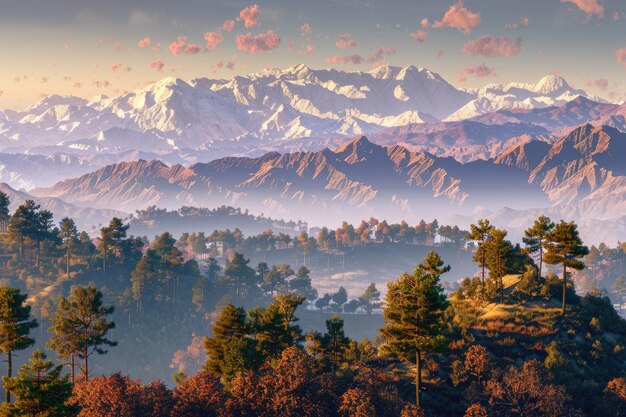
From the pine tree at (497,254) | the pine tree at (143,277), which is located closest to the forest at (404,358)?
the pine tree at (497,254)

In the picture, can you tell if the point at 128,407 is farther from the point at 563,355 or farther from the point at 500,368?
the point at 563,355

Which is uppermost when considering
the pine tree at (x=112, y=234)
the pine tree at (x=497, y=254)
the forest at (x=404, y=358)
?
the pine tree at (x=112, y=234)

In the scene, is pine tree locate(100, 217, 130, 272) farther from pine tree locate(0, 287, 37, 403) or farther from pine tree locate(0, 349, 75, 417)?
pine tree locate(0, 349, 75, 417)

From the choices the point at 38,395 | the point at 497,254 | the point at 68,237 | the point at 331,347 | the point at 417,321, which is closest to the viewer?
the point at 38,395

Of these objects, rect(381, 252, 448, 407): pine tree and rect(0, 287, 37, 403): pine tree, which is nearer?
rect(0, 287, 37, 403): pine tree

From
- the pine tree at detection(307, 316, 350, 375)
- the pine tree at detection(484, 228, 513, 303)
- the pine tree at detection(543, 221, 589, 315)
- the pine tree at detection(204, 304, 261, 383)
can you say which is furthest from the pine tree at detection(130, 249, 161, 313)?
the pine tree at detection(543, 221, 589, 315)

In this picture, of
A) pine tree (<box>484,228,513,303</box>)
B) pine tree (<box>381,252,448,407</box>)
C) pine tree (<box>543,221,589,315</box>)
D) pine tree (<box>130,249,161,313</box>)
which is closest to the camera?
pine tree (<box>381,252,448,407</box>)

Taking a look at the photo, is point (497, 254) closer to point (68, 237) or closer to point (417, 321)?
point (417, 321)

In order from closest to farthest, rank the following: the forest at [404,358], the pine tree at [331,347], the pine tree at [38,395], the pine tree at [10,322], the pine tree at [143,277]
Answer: the pine tree at [38,395], the forest at [404,358], the pine tree at [10,322], the pine tree at [331,347], the pine tree at [143,277]

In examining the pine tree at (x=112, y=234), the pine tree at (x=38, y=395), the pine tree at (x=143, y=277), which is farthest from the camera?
the pine tree at (x=143, y=277)

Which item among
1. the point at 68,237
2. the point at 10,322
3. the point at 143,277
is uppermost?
the point at 68,237

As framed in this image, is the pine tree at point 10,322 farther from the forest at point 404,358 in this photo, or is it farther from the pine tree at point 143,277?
the pine tree at point 143,277

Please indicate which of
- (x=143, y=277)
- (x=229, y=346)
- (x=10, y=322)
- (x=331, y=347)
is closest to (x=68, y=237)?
(x=143, y=277)

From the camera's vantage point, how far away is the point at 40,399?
54.8 meters
